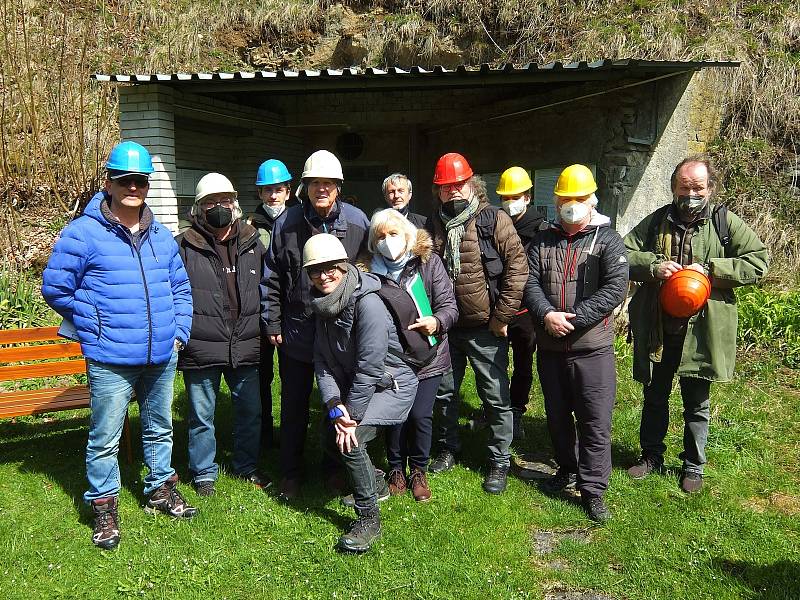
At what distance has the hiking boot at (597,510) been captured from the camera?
3.50 meters

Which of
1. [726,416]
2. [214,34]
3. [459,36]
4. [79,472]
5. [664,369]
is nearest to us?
[664,369]

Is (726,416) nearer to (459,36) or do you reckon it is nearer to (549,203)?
(549,203)

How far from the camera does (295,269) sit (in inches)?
146

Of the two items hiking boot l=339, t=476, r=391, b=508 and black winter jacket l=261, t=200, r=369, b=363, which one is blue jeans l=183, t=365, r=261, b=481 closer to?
black winter jacket l=261, t=200, r=369, b=363

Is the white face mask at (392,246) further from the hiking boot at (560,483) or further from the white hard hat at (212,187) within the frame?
the hiking boot at (560,483)

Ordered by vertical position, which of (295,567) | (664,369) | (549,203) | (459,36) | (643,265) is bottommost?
(295,567)

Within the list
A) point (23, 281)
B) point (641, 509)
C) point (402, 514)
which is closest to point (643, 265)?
point (641, 509)

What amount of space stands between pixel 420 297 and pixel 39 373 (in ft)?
10.3

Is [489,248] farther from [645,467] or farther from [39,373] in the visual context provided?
[39,373]

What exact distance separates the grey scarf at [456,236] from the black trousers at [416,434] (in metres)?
0.69

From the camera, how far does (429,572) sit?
305 cm

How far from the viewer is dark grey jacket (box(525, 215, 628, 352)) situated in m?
3.40

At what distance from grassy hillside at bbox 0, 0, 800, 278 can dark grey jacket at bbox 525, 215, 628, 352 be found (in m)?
5.10

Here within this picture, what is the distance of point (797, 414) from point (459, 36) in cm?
765
